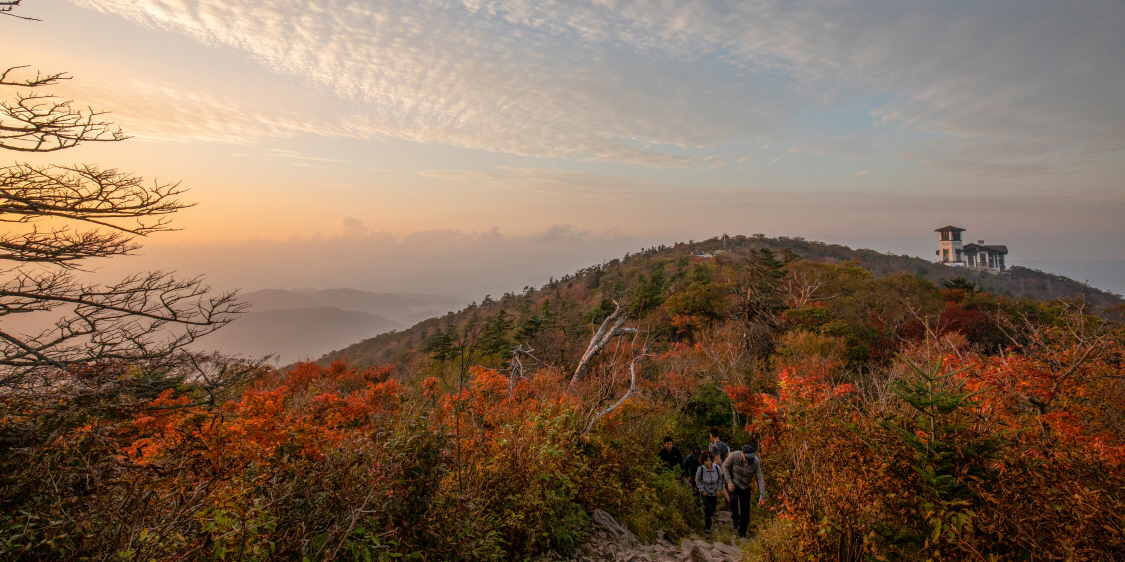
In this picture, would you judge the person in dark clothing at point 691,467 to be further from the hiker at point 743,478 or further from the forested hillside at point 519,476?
the hiker at point 743,478

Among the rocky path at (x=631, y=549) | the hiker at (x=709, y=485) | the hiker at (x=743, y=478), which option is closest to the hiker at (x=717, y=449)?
the hiker at (x=709, y=485)

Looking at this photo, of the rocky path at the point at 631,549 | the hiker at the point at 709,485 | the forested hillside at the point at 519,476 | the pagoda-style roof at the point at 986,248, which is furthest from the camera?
the pagoda-style roof at the point at 986,248

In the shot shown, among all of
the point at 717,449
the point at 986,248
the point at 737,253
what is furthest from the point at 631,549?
the point at 986,248

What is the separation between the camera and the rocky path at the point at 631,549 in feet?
18.7

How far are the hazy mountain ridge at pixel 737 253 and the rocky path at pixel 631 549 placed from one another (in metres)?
31.6

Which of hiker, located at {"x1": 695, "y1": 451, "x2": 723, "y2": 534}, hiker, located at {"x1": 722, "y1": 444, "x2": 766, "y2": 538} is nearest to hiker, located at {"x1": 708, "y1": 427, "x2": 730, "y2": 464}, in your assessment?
hiker, located at {"x1": 695, "y1": 451, "x2": 723, "y2": 534}

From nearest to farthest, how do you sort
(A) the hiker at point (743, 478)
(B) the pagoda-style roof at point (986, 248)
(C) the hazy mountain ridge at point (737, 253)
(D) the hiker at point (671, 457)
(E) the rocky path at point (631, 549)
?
(E) the rocky path at point (631, 549)
(A) the hiker at point (743, 478)
(D) the hiker at point (671, 457)
(C) the hazy mountain ridge at point (737, 253)
(B) the pagoda-style roof at point (986, 248)

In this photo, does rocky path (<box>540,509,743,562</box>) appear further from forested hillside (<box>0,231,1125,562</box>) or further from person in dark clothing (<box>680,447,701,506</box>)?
person in dark clothing (<box>680,447,701,506</box>)

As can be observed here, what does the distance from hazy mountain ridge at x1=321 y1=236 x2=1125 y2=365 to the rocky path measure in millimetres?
31586

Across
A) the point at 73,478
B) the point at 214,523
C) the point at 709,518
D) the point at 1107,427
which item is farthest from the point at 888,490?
the point at 1107,427

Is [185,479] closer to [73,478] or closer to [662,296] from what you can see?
[73,478]

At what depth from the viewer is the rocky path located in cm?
570

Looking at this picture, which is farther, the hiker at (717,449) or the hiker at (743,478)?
the hiker at (717,449)

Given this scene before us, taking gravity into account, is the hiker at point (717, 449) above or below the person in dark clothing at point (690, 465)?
above
